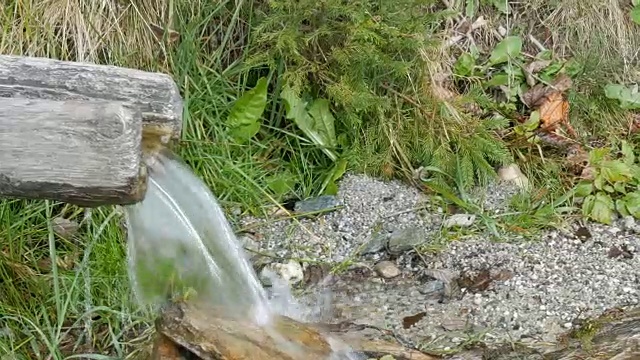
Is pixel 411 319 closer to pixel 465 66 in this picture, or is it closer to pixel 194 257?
pixel 194 257

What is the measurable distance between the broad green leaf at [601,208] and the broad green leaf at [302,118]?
3.01 ft

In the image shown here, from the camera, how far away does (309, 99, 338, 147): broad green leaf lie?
307 centimetres

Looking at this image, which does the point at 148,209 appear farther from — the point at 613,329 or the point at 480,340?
the point at 613,329

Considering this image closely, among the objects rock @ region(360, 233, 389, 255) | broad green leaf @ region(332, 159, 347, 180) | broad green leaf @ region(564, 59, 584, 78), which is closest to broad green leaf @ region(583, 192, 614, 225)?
broad green leaf @ region(564, 59, 584, 78)

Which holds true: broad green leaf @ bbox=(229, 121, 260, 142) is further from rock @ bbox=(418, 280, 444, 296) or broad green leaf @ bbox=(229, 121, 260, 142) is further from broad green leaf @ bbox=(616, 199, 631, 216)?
broad green leaf @ bbox=(616, 199, 631, 216)

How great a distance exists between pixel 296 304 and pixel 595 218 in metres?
1.11

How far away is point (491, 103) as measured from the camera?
3262mm

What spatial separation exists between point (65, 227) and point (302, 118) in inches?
35.1

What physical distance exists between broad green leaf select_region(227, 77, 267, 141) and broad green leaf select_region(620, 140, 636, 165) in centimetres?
137

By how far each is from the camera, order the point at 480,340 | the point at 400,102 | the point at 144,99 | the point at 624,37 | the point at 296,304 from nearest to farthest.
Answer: the point at 144,99 < the point at 480,340 < the point at 296,304 < the point at 400,102 < the point at 624,37

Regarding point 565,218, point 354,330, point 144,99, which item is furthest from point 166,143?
point 565,218

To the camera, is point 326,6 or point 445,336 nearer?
point 445,336

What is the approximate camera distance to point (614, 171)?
123 inches

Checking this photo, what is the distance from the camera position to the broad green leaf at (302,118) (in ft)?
9.64
